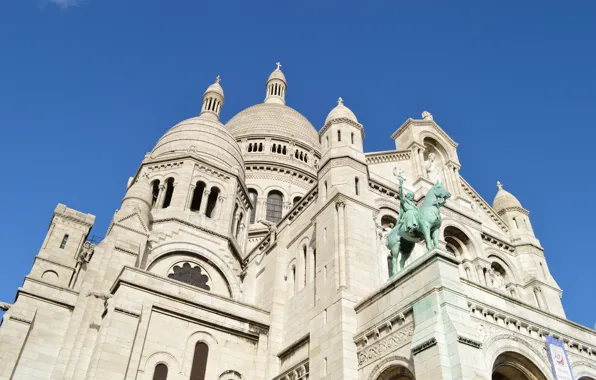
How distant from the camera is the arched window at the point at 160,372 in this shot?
2005 centimetres

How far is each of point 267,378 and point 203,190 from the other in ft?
43.8

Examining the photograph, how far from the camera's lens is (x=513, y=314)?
55.5 feet

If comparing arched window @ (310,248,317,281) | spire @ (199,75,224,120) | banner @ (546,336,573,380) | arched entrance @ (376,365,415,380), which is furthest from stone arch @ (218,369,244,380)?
spire @ (199,75,224,120)

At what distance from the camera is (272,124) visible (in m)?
52.9

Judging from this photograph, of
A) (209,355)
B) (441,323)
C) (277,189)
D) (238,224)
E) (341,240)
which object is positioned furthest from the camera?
(277,189)

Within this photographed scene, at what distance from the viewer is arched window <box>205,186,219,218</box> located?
32250 millimetres

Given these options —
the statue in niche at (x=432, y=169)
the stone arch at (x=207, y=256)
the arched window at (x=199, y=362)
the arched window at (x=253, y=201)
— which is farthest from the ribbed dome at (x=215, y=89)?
the arched window at (x=199, y=362)

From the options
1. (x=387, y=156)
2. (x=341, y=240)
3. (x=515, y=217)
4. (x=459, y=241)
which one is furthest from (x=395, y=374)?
(x=515, y=217)

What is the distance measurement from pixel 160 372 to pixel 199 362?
1.75 m

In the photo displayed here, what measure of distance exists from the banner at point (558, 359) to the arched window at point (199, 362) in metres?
13.1

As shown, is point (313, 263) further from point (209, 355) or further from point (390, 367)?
point (390, 367)

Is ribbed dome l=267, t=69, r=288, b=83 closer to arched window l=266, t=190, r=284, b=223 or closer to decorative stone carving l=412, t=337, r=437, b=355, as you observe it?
arched window l=266, t=190, r=284, b=223

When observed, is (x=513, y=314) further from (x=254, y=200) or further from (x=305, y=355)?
(x=254, y=200)

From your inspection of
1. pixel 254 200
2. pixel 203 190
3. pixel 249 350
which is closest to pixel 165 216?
pixel 203 190
